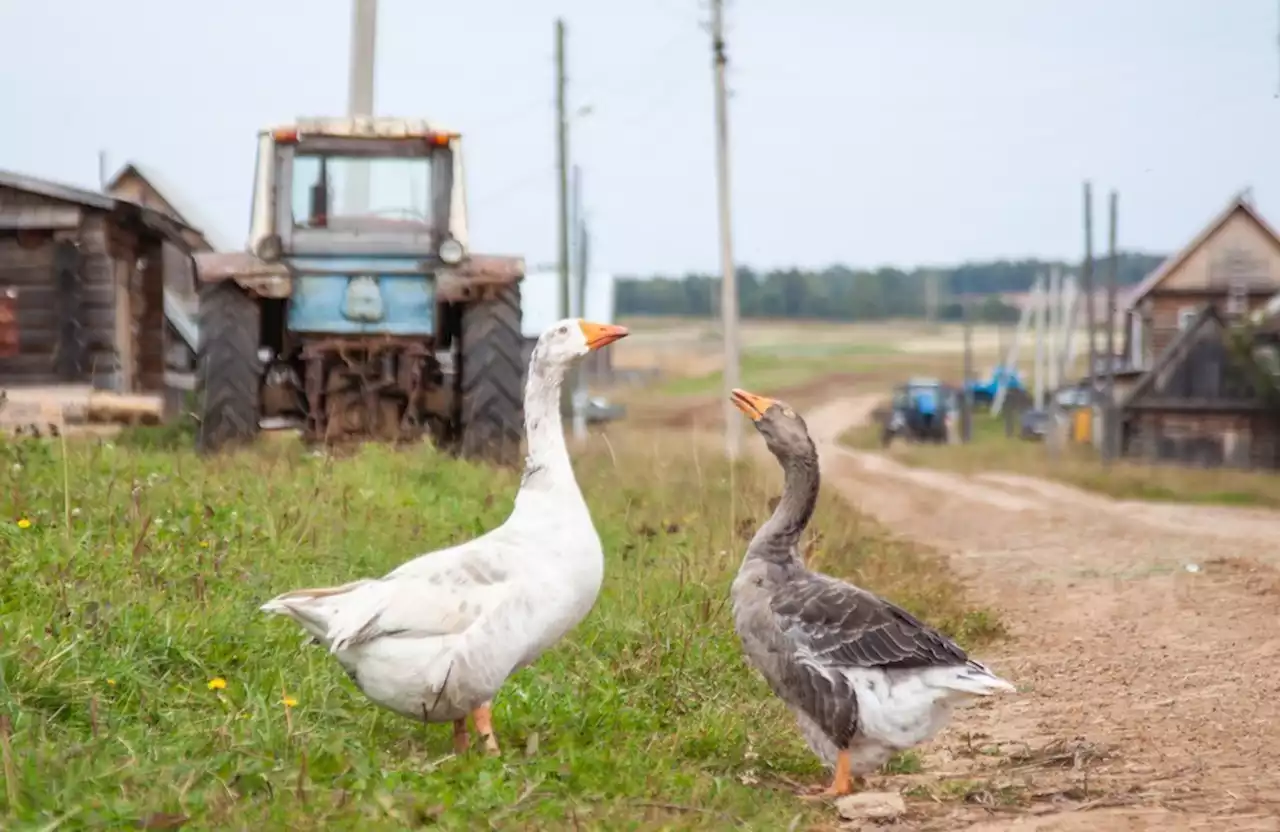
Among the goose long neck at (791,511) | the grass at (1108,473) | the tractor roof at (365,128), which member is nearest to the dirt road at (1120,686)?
the goose long neck at (791,511)

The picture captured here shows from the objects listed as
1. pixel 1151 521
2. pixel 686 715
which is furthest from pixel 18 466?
pixel 1151 521

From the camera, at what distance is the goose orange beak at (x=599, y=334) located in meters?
6.43

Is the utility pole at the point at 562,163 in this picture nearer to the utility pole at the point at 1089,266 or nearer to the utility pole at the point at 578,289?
the utility pole at the point at 578,289

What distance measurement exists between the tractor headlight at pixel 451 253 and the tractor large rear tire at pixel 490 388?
54 centimetres

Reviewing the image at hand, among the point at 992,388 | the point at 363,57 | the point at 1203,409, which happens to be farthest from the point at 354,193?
the point at 992,388

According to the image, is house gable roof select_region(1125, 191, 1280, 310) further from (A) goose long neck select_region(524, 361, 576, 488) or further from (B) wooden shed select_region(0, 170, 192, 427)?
(A) goose long neck select_region(524, 361, 576, 488)

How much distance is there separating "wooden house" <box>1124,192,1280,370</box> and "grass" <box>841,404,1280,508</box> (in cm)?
527

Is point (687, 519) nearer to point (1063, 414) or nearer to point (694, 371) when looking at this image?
point (1063, 414)

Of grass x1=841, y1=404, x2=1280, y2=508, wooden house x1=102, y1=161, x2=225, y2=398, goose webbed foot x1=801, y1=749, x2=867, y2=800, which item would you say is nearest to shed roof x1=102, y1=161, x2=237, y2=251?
wooden house x1=102, y1=161, x2=225, y2=398

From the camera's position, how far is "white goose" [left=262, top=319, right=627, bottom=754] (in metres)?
5.72

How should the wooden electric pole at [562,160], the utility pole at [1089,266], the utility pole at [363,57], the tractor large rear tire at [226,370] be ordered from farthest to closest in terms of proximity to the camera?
the utility pole at [1089,266] < the wooden electric pole at [562,160] < the utility pole at [363,57] < the tractor large rear tire at [226,370]

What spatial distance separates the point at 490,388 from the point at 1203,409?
27.5 meters

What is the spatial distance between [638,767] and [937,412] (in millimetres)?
45753

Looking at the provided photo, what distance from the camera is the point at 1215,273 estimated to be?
4959 cm
